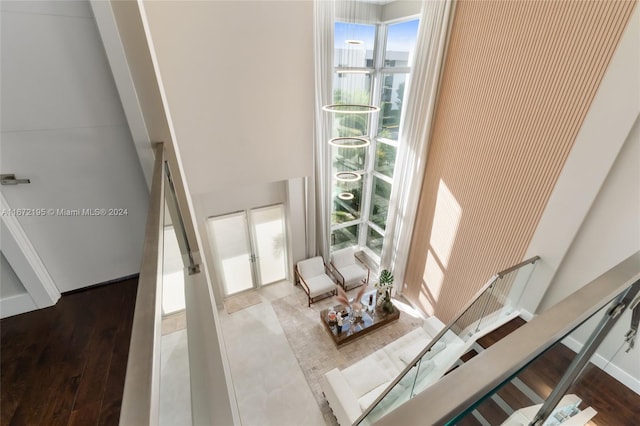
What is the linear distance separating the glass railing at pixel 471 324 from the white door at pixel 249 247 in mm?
3683

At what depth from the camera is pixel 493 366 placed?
51cm

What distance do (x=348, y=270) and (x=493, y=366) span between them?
600 centimetres

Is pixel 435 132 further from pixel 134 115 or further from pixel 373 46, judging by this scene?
pixel 134 115

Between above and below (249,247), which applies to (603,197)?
above

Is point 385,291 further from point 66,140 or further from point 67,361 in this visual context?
point 66,140

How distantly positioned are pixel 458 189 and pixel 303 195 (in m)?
2.85

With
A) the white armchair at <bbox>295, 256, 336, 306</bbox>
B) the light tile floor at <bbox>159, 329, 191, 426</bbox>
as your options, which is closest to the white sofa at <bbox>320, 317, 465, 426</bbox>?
the white armchair at <bbox>295, 256, 336, 306</bbox>

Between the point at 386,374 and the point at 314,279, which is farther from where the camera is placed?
the point at 314,279

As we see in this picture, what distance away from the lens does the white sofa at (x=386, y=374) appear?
298cm

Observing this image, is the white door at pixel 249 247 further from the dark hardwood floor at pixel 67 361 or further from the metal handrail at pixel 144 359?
the metal handrail at pixel 144 359

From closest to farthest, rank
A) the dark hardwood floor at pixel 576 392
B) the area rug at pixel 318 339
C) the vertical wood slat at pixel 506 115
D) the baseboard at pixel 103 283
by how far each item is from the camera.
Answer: the dark hardwood floor at pixel 576 392, the baseboard at pixel 103 283, the vertical wood slat at pixel 506 115, the area rug at pixel 318 339

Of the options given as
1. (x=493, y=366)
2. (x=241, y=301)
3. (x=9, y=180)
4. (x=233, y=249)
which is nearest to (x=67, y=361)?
(x=9, y=180)

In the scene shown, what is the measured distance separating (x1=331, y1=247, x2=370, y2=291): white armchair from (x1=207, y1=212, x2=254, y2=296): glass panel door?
1.97 metres

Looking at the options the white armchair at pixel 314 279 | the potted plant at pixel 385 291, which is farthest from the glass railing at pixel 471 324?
the white armchair at pixel 314 279
